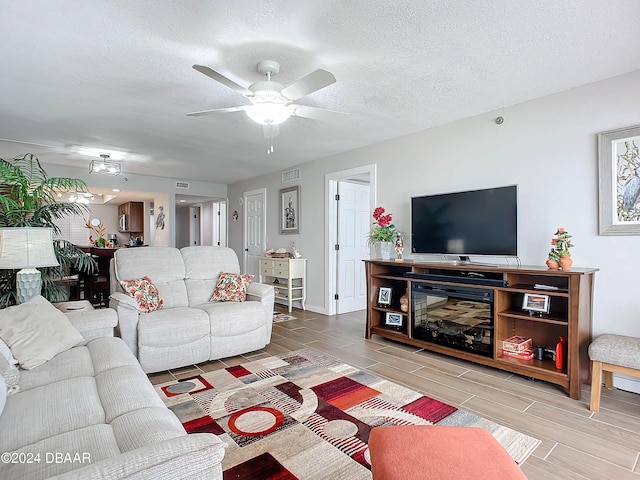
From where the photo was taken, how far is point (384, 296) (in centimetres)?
409

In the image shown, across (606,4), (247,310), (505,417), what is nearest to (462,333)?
(505,417)

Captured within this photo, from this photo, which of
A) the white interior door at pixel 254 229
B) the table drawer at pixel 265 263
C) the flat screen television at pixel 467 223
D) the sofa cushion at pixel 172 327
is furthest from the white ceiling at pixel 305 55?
the white interior door at pixel 254 229

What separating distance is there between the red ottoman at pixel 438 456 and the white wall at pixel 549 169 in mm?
2206

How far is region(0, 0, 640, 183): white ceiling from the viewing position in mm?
1940

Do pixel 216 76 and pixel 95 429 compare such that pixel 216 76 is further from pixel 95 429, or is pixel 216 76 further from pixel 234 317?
pixel 234 317

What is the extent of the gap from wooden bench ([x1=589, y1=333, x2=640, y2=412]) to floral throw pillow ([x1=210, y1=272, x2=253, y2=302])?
122 inches

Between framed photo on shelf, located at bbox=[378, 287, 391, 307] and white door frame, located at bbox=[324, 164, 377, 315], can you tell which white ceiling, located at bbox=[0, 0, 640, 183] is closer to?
white door frame, located at bbox=[324, 164, 377, 315]

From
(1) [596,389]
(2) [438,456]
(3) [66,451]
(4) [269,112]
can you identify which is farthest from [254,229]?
(2) [438,456]

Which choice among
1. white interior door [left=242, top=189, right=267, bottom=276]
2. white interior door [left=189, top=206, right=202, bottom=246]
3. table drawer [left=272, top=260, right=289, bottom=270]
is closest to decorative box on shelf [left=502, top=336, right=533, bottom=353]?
table drawer [left=272, top=260, right=289, bottom=270]

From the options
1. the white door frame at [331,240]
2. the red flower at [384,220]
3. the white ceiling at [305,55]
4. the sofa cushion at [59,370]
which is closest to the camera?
the sofa cushion at [59,370]

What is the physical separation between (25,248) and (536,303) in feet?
13.4

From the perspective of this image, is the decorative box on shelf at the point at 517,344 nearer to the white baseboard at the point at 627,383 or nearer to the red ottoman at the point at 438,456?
the white baseboard at the point at 627,383

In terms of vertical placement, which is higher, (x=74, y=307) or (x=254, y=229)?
(x=254, y=229)

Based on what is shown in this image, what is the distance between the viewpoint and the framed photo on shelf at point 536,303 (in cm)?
278
